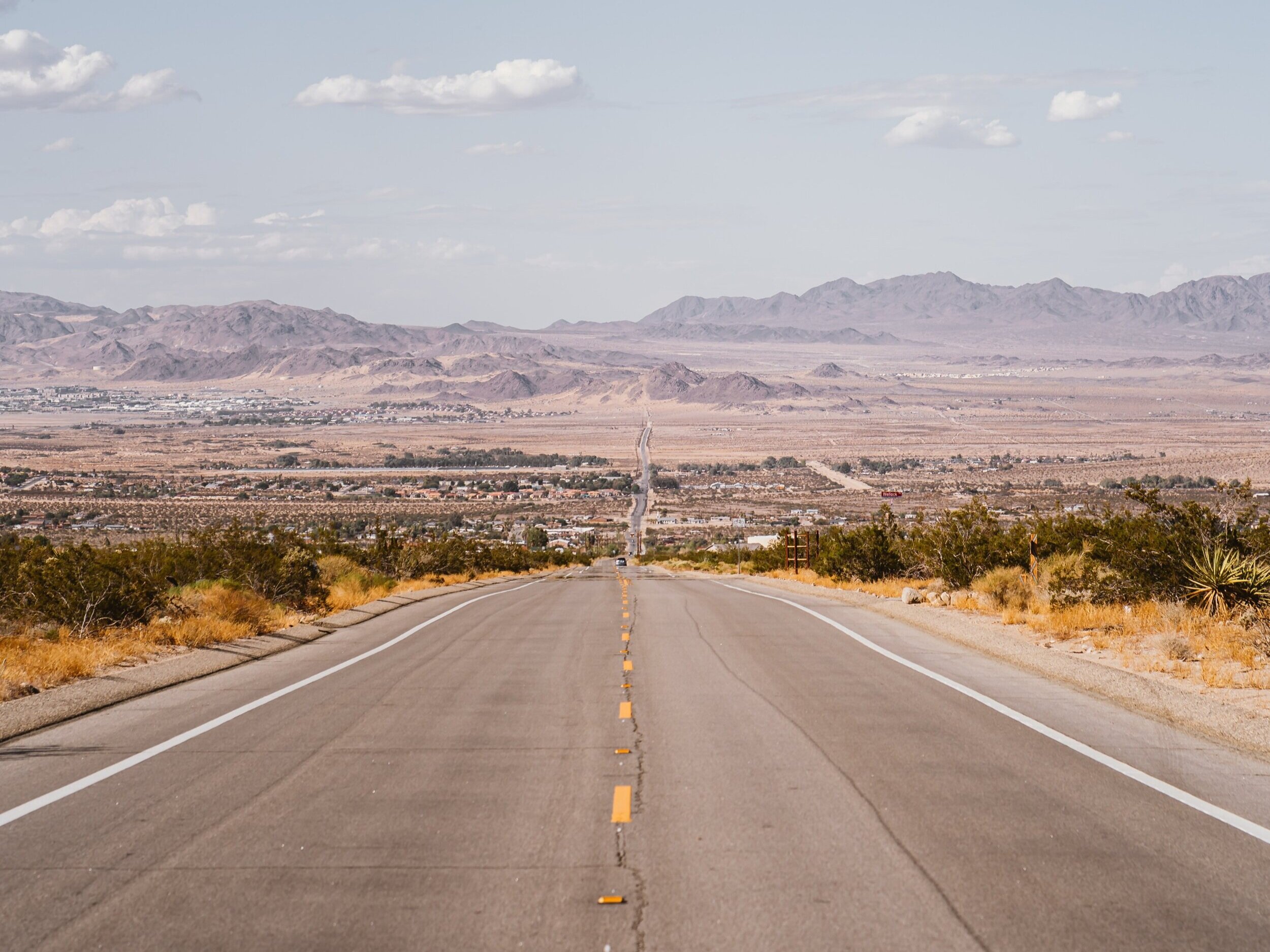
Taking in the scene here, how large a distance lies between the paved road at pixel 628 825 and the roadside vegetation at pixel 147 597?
7.59ft

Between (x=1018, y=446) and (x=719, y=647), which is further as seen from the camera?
(x=1018, y=446)

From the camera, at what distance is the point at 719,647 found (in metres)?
16.3

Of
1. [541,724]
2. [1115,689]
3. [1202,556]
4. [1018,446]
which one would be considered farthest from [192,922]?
[1018,446]

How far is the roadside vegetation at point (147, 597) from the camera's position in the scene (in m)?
14.2

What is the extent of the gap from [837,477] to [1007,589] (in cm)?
11581

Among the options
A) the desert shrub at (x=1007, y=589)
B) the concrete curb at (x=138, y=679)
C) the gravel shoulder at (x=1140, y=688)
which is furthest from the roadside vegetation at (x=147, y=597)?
the desert shrub at (x=1007, y=589)

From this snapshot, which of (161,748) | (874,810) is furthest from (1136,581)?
(161,748)

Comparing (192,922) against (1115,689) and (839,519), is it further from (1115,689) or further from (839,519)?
(839,519)

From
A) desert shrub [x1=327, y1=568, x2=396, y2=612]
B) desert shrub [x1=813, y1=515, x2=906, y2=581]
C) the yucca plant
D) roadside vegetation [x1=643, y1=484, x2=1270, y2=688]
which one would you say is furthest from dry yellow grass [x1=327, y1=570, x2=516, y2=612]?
the yucca plant

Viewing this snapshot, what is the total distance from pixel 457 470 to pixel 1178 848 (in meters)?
146

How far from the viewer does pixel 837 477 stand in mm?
137250

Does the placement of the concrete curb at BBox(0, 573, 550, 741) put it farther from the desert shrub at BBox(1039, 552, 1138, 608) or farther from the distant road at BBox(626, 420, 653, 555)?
the distant road at BBox(626, 420, 653, 555)

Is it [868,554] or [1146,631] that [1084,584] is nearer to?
[1146,631]

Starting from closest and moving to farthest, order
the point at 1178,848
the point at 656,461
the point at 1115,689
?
1. the point at 1178,848
2. the point at 1115,689
3. the point at 656,461
